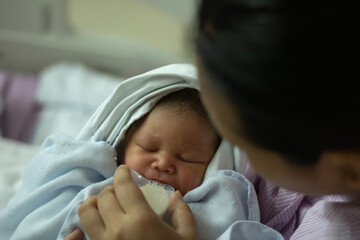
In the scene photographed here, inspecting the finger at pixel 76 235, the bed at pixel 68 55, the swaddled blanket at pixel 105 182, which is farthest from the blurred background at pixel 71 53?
the finger at pixel 76 235

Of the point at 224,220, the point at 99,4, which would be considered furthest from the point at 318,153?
the point at 99,4

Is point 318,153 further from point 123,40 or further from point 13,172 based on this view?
point 123,40

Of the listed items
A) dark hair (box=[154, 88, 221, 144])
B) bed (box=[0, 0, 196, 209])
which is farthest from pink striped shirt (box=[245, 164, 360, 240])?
bed (box=[0, 0, 196, 209])

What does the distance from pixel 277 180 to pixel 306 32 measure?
0.70 feet

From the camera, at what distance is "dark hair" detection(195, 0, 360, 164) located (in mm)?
417

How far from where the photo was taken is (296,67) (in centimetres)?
43

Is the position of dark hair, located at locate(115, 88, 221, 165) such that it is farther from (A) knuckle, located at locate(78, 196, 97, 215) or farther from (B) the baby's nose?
(A) knuckle, located at locate(78, 196, 97, 215)

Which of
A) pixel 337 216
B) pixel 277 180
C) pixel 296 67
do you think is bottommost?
pixel 337 216

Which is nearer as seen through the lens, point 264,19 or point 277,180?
point 264,19

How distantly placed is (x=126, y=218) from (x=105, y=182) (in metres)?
0.22

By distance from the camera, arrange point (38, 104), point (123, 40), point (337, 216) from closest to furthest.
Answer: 1. point (337, 216)
2. point (38, 104)
3. point (123, 40)

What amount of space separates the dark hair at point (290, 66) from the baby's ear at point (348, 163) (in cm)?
1

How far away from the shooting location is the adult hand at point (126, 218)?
23.0 inches

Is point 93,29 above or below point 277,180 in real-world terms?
below
